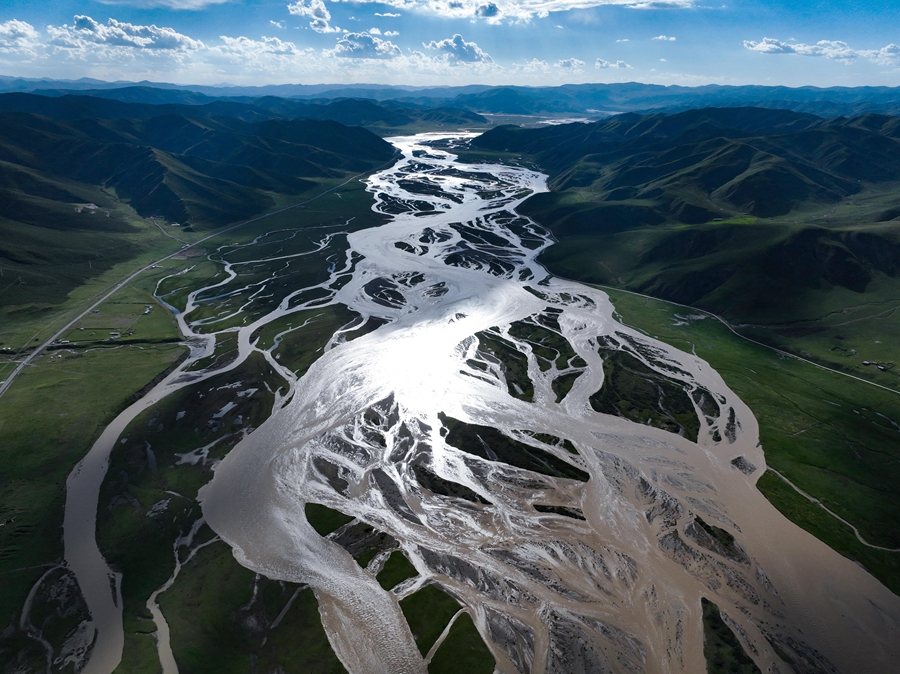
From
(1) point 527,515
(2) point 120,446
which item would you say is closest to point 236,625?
(1) point 527,515

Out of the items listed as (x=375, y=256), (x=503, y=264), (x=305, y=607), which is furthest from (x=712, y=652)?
(x=375, y=256)

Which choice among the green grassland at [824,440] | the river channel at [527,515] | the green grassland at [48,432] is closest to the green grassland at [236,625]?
the river channel at [527,515]

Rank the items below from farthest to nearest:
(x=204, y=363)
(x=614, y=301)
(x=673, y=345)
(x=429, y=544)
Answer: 1. (x=614, y=301)
2. (x=673, y=345)
3. (x=204, y=363)
4. (x=429, y=544)

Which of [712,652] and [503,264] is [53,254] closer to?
[503,264]

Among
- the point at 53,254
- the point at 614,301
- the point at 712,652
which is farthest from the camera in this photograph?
the point at 53,254

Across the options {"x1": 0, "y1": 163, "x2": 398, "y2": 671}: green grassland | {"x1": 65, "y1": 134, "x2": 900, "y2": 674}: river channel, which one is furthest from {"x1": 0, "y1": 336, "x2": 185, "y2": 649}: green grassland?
{"x1": 65, "y1": 134, "x2": 900, "y2": 674}: river channel

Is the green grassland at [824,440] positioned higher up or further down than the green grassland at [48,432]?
higher up

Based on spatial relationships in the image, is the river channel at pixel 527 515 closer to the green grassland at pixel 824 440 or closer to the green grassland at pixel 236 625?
the green grassland at pixel 236 625

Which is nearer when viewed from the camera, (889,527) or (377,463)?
(889,527)
